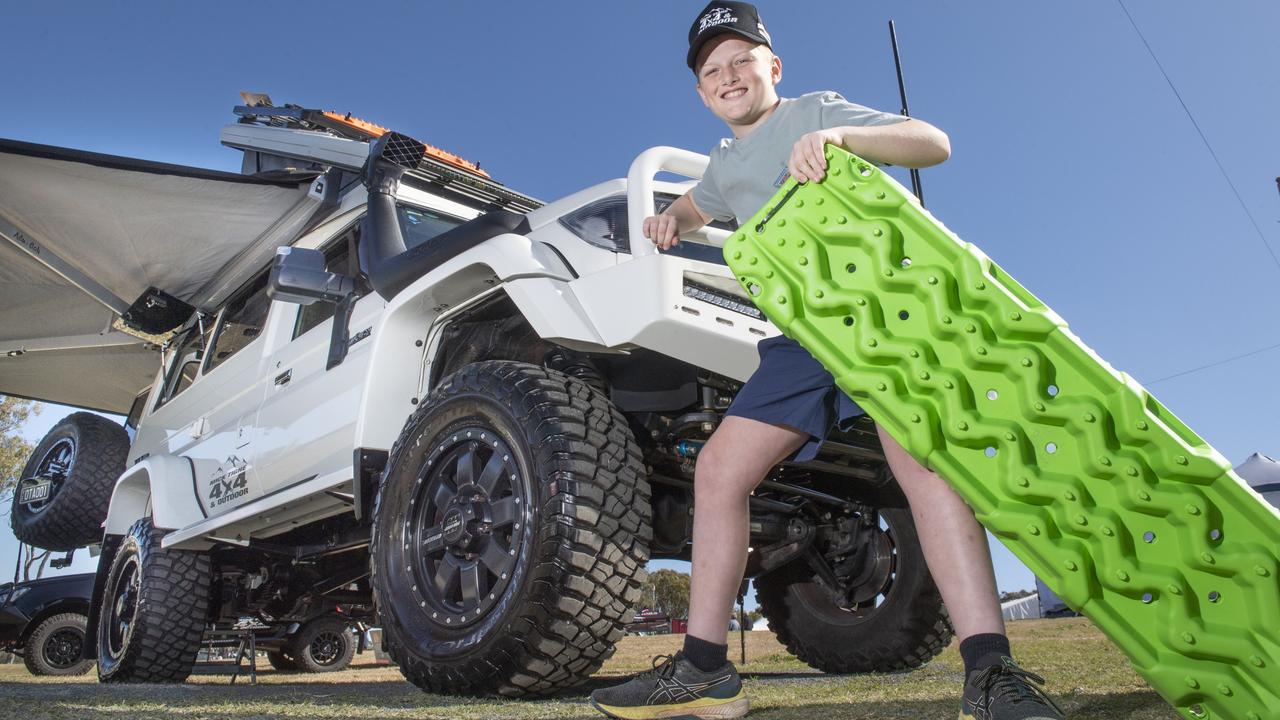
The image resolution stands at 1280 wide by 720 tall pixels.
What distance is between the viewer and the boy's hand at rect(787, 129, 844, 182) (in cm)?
193

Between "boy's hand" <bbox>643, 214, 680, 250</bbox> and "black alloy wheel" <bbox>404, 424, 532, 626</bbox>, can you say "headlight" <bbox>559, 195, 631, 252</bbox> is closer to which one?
"boy's hand" <bbox>643, 214, 680, 250</bbox>

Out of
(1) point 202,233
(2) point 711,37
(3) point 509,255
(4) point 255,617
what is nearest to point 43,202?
(1) point 202,233

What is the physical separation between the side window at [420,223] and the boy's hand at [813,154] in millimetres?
2474

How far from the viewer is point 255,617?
5.68 metres

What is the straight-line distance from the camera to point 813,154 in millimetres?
1939

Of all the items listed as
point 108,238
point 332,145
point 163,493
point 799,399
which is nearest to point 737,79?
point 799,399

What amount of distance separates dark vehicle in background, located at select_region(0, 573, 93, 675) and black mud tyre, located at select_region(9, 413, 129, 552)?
2458 millimetres

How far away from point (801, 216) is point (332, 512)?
3.08 metres

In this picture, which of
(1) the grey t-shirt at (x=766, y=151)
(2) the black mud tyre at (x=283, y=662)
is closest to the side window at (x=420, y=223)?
(1) the grey t-shirt at (x=766, y=151)

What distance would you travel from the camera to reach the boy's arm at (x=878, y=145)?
6.37 feet

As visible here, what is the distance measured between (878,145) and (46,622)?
1021 centimetres

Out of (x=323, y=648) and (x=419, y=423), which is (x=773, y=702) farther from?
(x=323, y=648)

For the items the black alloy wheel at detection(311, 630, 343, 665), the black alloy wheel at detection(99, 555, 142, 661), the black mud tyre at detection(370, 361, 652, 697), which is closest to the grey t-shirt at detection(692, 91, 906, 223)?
the black mud tyre at detection(370, 361, 652, 697)

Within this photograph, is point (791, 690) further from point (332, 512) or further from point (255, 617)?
point (255, 617)
